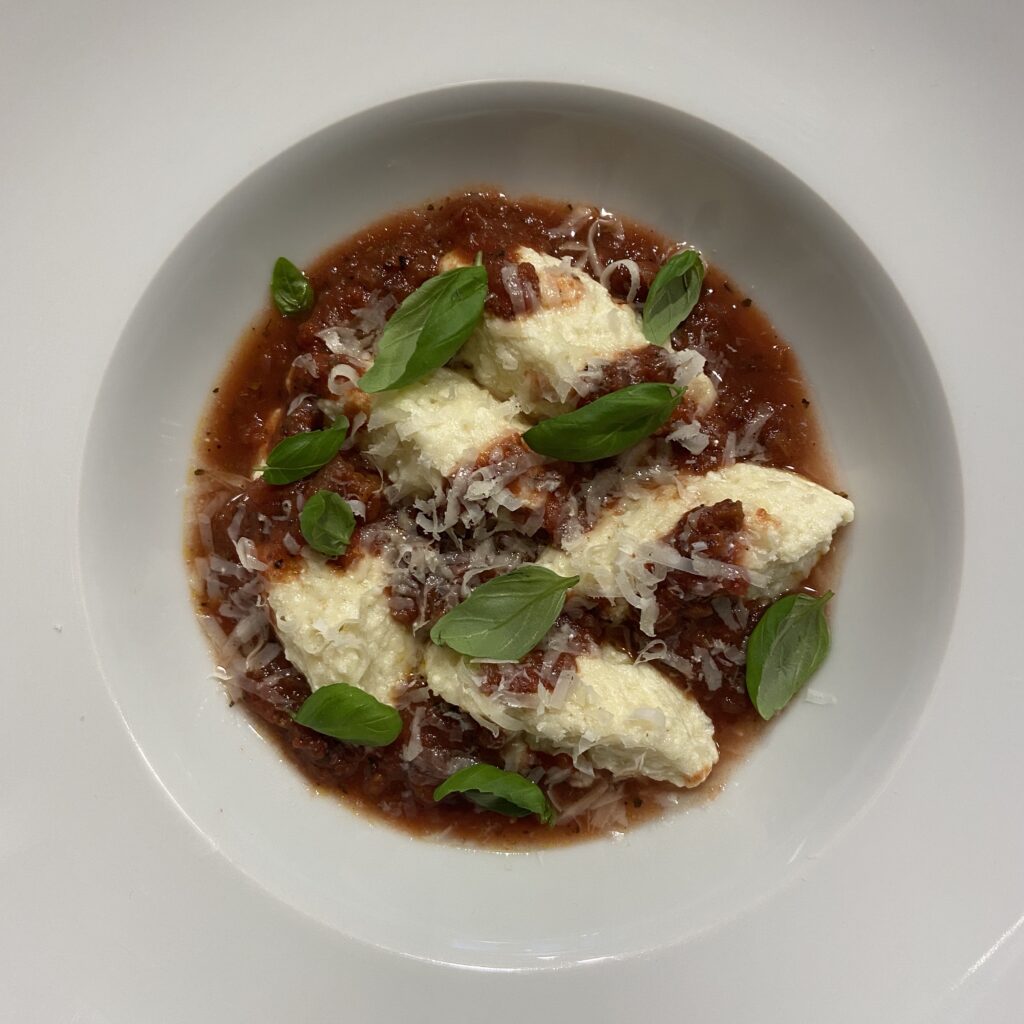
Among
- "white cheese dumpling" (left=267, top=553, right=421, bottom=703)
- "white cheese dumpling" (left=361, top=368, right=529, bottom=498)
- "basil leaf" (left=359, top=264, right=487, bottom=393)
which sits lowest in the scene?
"white cheese dumpling" (left=267, top=553, right=421, bottom=703)

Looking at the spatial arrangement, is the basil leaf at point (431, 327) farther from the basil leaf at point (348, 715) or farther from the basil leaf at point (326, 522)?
the basil leaf at point (348, 715)

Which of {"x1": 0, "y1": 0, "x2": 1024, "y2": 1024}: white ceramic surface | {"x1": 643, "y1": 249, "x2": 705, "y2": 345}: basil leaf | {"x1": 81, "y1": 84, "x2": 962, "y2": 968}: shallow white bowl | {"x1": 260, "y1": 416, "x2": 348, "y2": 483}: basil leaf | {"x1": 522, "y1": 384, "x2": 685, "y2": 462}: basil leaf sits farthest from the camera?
{"x1": 643, "y1": 249, "x2": 705, "y2": 345}: basil leaf

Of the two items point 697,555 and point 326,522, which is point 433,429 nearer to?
point 326,522

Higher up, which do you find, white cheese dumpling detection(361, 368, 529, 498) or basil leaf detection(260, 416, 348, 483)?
white cheese dumpling detection(361, 368, 529, 498)

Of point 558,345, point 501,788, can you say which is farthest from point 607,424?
point 501,788

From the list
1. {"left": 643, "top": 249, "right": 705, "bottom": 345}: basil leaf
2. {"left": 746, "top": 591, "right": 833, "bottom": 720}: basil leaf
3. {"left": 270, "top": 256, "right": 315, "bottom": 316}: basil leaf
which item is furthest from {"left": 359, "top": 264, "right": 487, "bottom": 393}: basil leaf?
{"left": 746, "top": 591, "right": 833, "bottom": 720}: basil leaf

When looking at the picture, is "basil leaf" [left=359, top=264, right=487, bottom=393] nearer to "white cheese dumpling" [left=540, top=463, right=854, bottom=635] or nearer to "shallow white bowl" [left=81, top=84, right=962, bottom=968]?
"shallow white bowl" [left=81, top=84, right=962, bottom=968]
